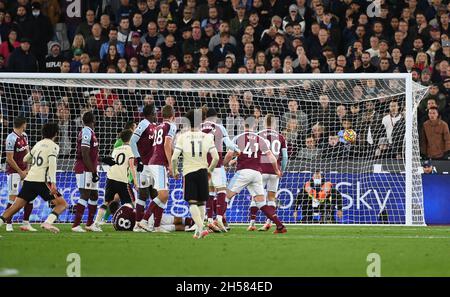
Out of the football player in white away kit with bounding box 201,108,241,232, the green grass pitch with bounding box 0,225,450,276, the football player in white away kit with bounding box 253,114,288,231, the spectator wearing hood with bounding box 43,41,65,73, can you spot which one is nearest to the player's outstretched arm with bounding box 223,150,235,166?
the football player in white away kit with bounding box 201,108,241,232

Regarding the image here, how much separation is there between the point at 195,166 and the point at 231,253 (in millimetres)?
2420

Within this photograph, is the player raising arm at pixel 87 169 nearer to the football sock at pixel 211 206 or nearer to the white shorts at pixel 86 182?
the white shorts at pixel 86 182

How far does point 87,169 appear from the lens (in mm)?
18016

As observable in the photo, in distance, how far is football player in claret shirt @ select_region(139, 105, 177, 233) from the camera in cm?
1750

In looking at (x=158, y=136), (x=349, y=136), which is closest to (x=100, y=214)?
(x=158, y=136)

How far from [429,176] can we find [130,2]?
9.31m

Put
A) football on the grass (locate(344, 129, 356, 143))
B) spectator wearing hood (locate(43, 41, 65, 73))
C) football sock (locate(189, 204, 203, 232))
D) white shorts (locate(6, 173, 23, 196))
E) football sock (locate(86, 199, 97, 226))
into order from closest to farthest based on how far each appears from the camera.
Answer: football sock (locate(189, 204, 203, 232)), football sock (locate(86, 199, 97, 226)), white shorts (locate(6, 173, 23, 196)), football on the grass (locate(344, 129, 356, 143)), spectator wearing hood (locate(43, 41, 65, 73))

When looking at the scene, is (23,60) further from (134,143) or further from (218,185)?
(218,185)

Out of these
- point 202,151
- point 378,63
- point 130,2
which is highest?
point 130,2

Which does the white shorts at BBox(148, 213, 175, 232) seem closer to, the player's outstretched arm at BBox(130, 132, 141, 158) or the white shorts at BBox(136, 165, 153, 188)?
the white shorts at BBox(136, 165, 153, 188)

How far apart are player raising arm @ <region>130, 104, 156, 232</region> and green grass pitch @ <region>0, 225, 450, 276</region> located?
2.25ft

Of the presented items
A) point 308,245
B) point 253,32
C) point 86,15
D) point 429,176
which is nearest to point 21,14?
point 86,15
